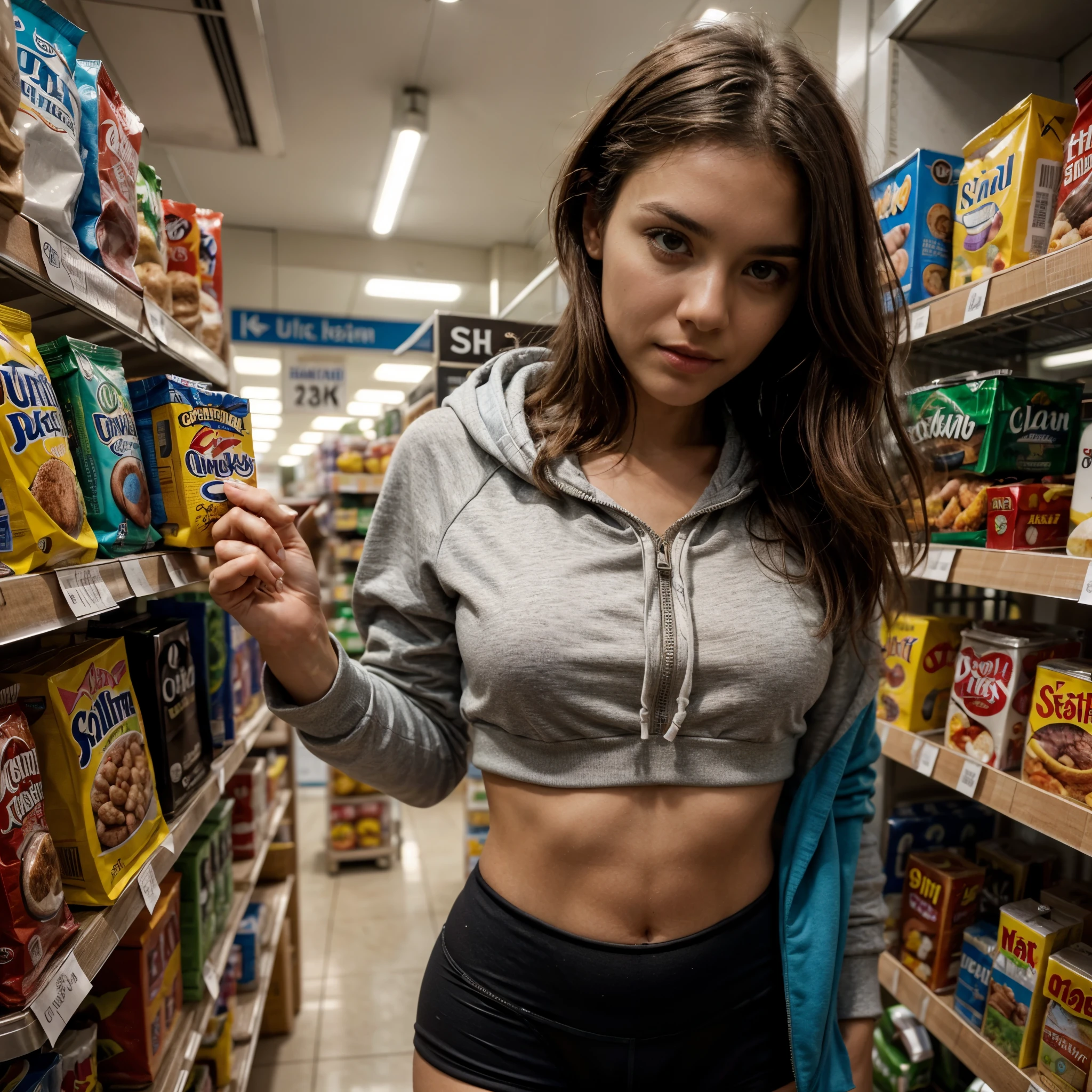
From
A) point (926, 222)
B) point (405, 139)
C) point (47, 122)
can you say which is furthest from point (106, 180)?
point (405, 139)

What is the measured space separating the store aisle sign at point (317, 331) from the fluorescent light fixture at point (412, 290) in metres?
0.89

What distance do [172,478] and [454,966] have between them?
813 millimetres

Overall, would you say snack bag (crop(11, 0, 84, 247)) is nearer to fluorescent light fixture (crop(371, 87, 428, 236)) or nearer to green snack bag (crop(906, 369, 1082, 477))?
green snack bag (crop(906, 369, 1082, 477))

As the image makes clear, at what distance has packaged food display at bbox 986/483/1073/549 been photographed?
1.50 metres

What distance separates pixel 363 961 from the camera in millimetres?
3404

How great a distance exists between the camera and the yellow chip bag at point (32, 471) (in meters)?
0.84

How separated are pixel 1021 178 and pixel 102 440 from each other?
1.68 meters

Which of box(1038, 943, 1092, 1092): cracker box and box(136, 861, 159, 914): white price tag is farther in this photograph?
box(1038, 943, 1092, 1092): cracker box

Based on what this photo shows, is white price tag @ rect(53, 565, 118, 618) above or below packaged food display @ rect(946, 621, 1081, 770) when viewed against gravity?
above

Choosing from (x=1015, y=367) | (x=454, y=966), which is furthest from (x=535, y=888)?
(x=1015, y=367)

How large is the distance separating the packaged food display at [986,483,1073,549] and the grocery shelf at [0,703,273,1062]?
155 cm

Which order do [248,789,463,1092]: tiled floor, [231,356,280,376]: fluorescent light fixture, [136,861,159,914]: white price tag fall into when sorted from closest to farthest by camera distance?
[136,861,159,914]: white price tag < [248,789,463,1092]: tiled floor < [231,356,280,376]: fluorescent light fixture

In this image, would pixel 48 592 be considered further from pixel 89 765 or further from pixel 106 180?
pixel 106 180

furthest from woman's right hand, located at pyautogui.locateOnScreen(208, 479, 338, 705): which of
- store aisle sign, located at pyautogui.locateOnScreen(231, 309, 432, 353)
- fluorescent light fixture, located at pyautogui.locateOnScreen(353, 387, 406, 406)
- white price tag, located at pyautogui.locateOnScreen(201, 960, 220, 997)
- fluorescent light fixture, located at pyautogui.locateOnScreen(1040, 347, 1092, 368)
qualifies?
fluorescent light fixture, located at pyautogui.locateOnScreen(353, 387, 406, 406)
